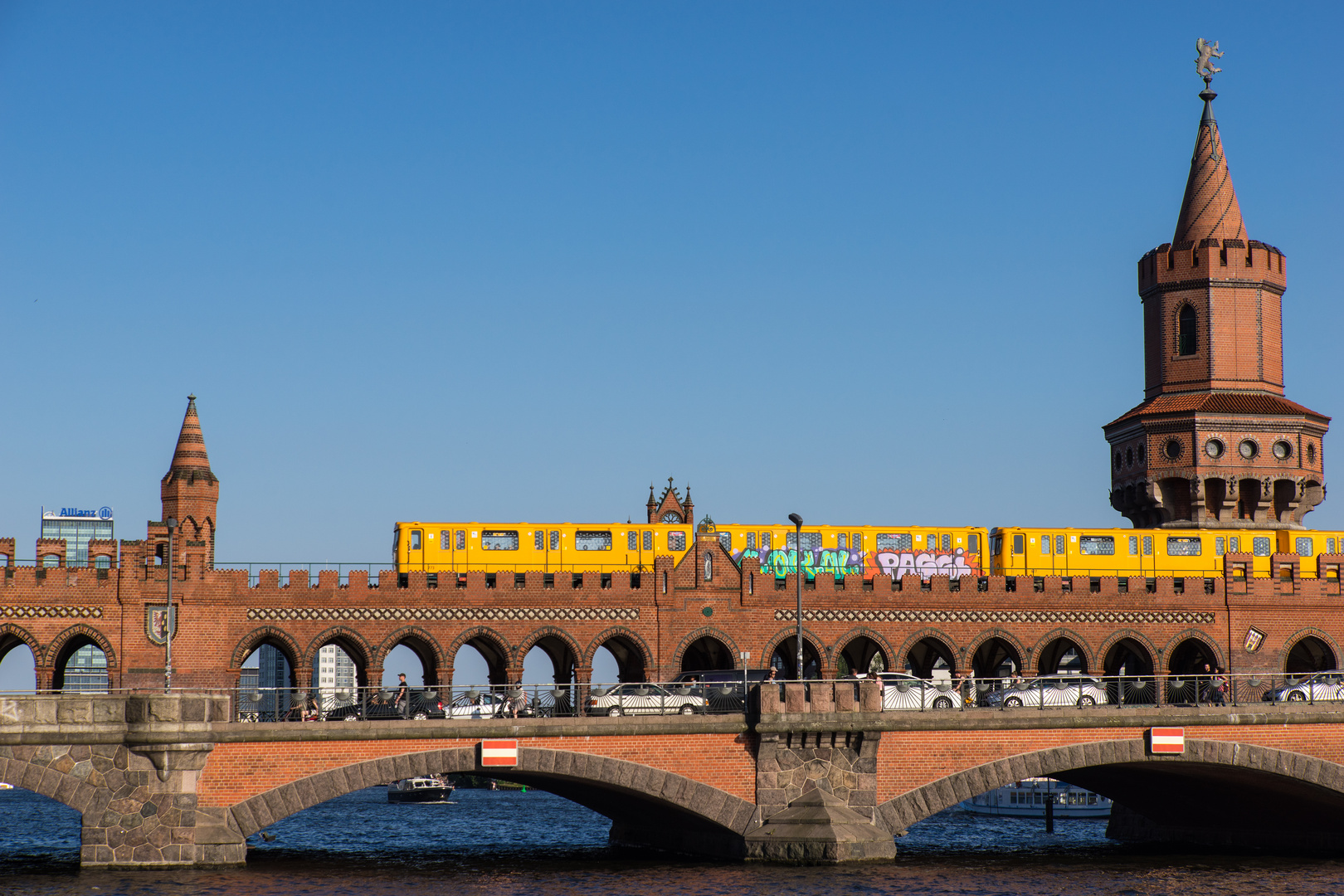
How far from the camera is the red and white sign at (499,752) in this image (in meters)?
47.2

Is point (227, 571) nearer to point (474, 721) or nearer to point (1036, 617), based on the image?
point (474, 721)

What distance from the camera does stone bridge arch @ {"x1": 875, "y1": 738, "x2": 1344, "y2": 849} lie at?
49750 millimetres

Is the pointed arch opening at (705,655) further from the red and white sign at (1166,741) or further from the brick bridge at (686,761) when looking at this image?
the red and white sign at (1166,741)

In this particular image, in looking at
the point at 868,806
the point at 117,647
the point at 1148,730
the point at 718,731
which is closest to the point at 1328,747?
the point at 1148,730

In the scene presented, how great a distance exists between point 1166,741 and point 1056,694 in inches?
144

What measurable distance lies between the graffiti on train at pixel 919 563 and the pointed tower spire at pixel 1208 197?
2113 cm

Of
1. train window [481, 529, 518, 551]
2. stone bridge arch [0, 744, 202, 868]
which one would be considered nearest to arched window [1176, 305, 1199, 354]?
train window [481, 529, 518, 551]

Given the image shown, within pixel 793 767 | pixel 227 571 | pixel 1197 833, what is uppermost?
pixel 227 571

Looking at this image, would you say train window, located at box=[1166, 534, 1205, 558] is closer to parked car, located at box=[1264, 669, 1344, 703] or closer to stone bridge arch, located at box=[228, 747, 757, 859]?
parked car, located at box=[1264, 669, 1344, 703]

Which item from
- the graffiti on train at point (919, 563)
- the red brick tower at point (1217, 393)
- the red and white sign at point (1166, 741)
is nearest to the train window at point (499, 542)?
the graffiti on train at point (919, 563)

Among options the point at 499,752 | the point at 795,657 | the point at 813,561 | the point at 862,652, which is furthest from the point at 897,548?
the point at 499,752

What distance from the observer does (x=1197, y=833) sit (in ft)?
202

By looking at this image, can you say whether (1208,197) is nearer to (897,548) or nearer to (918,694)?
(897,548)

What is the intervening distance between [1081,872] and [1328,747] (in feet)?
29.3
